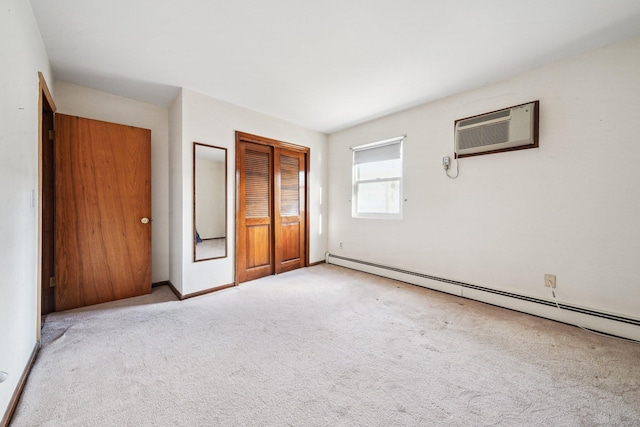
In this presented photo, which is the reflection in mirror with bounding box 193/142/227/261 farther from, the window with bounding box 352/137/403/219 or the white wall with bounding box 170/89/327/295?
the window with bounding box 352/137/403/219

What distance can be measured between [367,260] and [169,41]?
3688 millimetres

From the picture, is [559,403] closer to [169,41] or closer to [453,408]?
[453,408]

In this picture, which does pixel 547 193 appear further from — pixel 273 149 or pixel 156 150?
pixel 156 150

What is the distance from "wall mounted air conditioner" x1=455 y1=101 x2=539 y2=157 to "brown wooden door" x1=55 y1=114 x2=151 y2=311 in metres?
3.92

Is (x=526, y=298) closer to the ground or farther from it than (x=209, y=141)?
closer to the ground

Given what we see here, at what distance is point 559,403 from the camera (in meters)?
1.42

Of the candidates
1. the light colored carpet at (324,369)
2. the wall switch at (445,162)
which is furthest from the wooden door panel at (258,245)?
the wall switch at (445,162)

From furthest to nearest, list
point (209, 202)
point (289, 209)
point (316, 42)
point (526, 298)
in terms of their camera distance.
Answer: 1. point (289, 209)
2. point (209, 202)
3. point (526, 298)
4. point (316, 42)

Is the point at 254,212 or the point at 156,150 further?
the point at 254,212

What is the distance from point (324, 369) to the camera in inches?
67.3

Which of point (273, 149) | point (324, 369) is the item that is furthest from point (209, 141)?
point (324, 369)

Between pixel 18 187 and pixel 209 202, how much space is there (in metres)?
1.74

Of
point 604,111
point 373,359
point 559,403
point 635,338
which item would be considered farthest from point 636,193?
point 373,359

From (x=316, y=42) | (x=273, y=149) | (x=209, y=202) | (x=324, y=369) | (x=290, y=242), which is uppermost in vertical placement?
(x=316, y=42)
